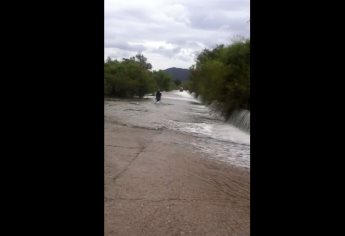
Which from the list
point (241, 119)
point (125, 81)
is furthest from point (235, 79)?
point (125, 81)

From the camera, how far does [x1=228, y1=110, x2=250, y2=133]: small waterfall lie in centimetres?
1988

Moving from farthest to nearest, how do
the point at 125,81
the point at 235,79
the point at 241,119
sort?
1. the point at 125,81
2. the point at 235,79
3. the point at 241,119

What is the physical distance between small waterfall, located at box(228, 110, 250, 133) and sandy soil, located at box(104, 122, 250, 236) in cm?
774

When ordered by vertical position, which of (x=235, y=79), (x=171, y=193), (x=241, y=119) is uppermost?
(x=235, y=79)

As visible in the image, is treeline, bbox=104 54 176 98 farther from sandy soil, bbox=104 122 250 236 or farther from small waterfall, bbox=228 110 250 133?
sandy soil, bbox=104 122 250 236

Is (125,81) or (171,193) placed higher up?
(125,81)

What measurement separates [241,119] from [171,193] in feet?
47.7

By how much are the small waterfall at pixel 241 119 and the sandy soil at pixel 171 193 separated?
25.4 ft

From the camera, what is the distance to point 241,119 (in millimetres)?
21266

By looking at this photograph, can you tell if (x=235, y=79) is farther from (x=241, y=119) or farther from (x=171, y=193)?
(x=171, y=193)

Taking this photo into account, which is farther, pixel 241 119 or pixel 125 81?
pixel 125 81

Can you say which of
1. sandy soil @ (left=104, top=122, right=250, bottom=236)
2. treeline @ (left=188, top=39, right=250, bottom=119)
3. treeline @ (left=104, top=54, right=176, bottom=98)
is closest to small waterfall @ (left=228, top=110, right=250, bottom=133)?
treeline @ (left=188, top=39, right=250, bottom=119)
